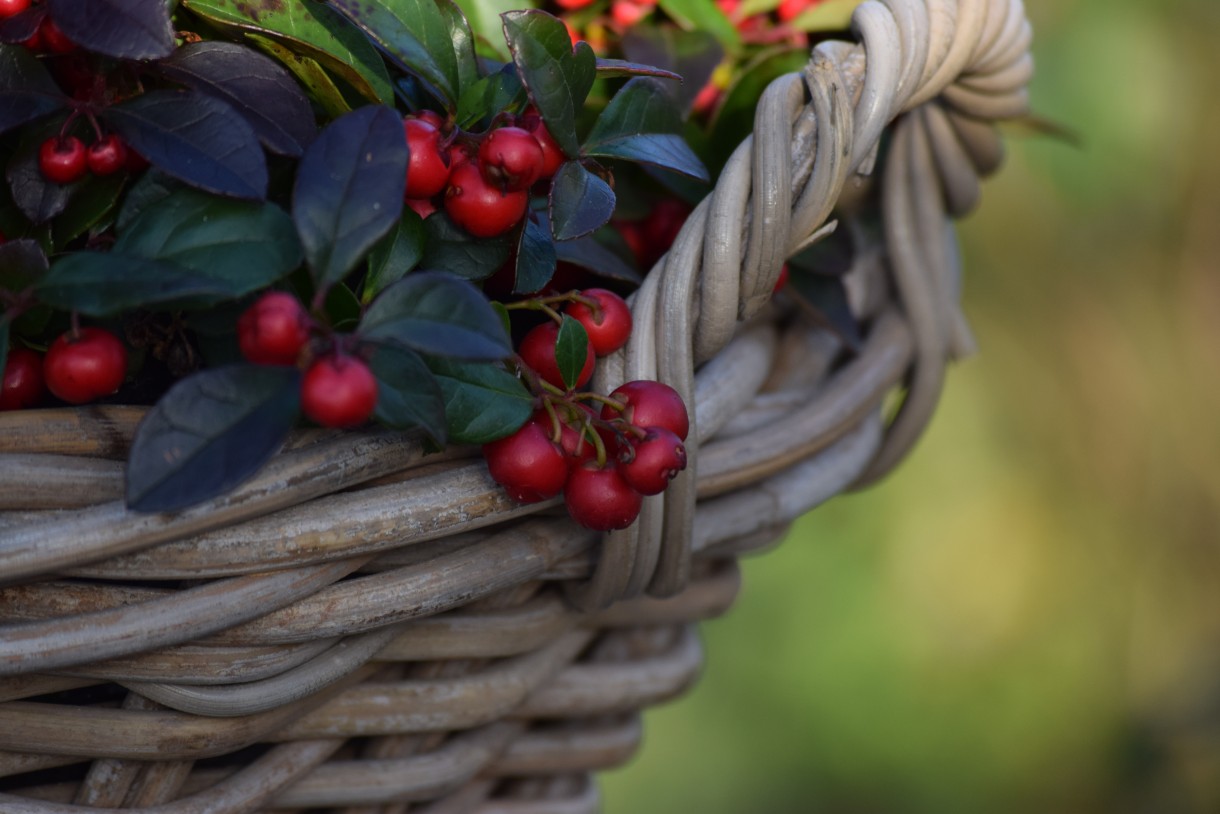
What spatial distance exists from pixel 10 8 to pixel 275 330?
0.58 feet

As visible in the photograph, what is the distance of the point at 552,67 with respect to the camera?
41 centimetres

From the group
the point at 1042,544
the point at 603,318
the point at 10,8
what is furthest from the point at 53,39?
the point at 1042,544

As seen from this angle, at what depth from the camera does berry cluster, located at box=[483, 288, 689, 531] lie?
1.28 feet

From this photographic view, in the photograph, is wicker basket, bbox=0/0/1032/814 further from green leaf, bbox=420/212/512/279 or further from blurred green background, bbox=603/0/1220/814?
blurred green background, bbox=603/0/1220/814

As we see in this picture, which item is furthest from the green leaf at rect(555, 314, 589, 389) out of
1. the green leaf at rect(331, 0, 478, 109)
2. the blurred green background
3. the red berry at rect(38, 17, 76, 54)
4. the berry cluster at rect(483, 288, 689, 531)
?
the blurred green background

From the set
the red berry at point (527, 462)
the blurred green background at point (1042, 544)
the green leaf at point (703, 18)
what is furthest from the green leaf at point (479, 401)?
the blurred green background at point (1042, 544)

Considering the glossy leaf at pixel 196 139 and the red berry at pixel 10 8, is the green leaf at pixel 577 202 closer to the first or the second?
the glossy leaf at pixel 196 139

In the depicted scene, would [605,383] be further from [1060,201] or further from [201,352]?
[1060,201]

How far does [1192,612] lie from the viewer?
1.54m

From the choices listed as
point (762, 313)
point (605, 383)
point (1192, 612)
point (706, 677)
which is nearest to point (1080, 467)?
point (1192, 612)

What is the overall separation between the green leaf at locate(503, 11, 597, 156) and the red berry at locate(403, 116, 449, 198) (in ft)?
0.13

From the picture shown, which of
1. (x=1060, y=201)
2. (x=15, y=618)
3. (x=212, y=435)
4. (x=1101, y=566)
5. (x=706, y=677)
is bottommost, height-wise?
(x=706, y=677)

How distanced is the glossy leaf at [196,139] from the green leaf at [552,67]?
99 mm

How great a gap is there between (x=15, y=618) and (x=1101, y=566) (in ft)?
4.96
